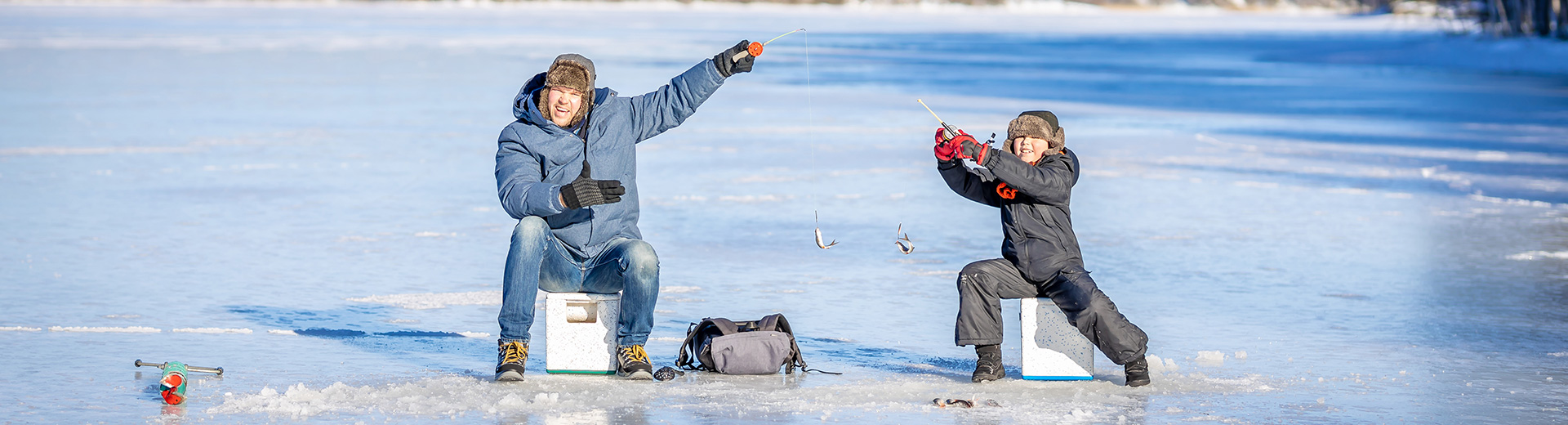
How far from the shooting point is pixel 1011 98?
21422 mm

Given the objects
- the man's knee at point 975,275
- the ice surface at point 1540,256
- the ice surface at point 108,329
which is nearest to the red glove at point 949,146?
the man's knee at point 975,275

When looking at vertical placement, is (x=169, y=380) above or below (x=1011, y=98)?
below

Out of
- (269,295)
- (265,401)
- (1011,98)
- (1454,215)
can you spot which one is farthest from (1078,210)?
(1011,98)

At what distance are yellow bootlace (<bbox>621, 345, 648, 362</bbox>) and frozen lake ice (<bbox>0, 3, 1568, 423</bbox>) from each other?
0.44 feet

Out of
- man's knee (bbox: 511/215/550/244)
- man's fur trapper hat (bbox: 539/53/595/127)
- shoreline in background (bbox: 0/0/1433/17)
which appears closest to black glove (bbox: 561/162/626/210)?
man's knee (bbox: 511/215/550/244)

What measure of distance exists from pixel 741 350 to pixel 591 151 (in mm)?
780

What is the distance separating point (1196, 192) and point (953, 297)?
15.3 feet

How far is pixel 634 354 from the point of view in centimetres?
536

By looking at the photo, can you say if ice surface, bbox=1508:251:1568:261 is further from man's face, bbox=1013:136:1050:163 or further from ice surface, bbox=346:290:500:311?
ice surface, bbox=346:290:500:311

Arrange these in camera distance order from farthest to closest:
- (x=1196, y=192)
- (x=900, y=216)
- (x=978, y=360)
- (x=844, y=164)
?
(x=844, y=164), (x=1196, y=192), (x=900, y=216), (x=978, y=360)

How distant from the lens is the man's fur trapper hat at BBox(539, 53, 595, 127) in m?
5.32

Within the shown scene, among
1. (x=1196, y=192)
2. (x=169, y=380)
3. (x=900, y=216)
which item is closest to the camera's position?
(x=169, y=380)

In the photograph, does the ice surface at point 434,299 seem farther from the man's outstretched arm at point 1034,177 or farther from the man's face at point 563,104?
the man's outstretched arm at point 1034,177

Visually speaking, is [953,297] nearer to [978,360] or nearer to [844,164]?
[978,360]
